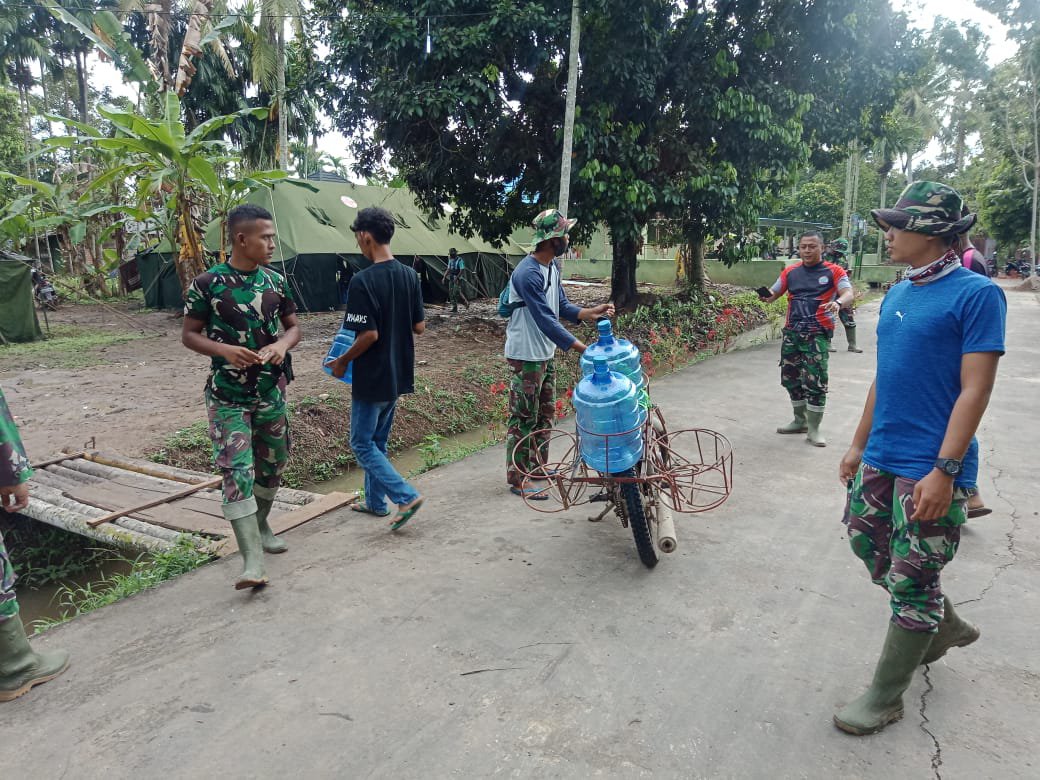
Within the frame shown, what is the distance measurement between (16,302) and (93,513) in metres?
10.3

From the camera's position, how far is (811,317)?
5.41 metres

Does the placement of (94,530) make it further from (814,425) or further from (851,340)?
(851,340)

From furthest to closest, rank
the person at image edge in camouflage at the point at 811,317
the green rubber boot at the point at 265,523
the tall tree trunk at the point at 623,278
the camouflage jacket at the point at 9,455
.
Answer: the tall tree trunk at the point at 623,278 → the person at image edge in camouflage at the point at 811,317 → the green rubber boot at the point at 265,523 → the camouflage jacket at the point at 9,455

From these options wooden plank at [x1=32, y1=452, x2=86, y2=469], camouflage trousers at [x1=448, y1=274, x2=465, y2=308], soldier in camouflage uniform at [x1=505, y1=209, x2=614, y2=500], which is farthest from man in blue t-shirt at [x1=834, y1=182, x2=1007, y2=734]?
camouflage trousers at [x1=448, y1=274, x2=465, y2=308]

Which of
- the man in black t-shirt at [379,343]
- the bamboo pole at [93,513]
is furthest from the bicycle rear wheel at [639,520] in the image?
the bamboo pole at [93,513]

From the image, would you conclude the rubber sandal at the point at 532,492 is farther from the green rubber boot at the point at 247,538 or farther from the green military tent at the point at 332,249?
the green military tent at the point at 332,249

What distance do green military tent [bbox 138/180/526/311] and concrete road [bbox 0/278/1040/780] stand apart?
11742 millimetres

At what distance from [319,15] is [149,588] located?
11.0 m

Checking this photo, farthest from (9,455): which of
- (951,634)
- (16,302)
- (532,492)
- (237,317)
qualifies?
(16,302)

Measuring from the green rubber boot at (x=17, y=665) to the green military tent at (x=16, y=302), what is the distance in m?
12.3

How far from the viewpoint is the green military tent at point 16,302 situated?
40.4 ft

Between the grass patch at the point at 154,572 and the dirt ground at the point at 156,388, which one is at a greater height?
the dirt ground at the point at 156,388

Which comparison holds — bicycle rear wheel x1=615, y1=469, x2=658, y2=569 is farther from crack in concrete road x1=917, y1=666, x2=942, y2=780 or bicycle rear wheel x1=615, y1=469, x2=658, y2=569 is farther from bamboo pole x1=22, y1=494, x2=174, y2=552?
bamboo pole x1=22, y1=494, x2=174, y2=552

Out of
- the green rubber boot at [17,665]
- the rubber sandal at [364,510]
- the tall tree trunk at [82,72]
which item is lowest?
the rubber sandal at [364,510]
